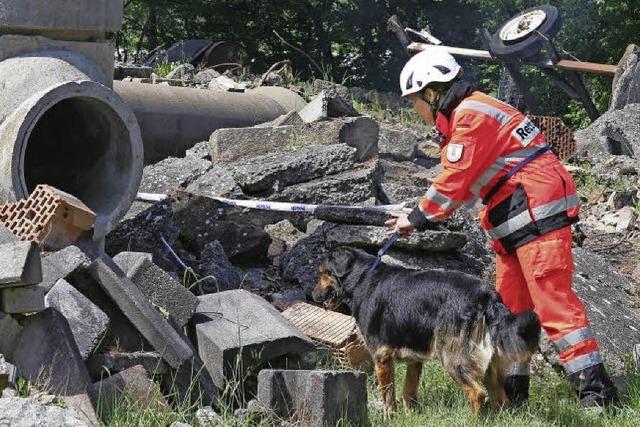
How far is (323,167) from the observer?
9.02 meters

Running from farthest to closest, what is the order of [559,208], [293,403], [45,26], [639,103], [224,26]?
[224,26], [639,103], [45,26], [559,208], [293,403]

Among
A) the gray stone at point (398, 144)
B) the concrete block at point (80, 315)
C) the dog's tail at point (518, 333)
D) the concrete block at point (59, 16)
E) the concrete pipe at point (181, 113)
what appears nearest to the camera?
the concrete block at point (80, 315)

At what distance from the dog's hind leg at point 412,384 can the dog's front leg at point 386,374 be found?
90 millimetres

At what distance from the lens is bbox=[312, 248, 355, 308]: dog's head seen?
6316 mm

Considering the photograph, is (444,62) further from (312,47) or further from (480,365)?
(312,47)

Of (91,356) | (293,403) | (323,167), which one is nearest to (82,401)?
(91,356)

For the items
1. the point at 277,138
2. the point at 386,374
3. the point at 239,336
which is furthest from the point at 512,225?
the point at 277,138

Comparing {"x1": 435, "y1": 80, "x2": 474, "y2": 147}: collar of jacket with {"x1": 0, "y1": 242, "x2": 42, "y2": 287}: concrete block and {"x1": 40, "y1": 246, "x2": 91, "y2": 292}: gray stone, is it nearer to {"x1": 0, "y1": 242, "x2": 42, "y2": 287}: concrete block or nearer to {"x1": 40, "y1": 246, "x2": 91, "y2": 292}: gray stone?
{"x1": 40, "y1": 246, "x2": 91, "y2": 292}: gray stone

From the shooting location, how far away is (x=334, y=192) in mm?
8766

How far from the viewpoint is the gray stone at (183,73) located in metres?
13.9

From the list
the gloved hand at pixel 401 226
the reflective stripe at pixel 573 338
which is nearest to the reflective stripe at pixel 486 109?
the gloved hand at pixel 401 226

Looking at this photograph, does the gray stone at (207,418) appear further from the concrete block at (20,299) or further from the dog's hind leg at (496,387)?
the dog's hind leg at (496,387)

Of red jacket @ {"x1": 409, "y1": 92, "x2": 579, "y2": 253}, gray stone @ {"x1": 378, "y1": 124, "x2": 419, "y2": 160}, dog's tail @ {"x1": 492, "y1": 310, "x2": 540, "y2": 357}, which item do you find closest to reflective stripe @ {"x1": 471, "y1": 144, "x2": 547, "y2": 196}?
red jacket @ {"x1": 409, "y1": 92, "x2": 579, "y2": 253}

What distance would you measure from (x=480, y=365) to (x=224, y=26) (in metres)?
16.3
